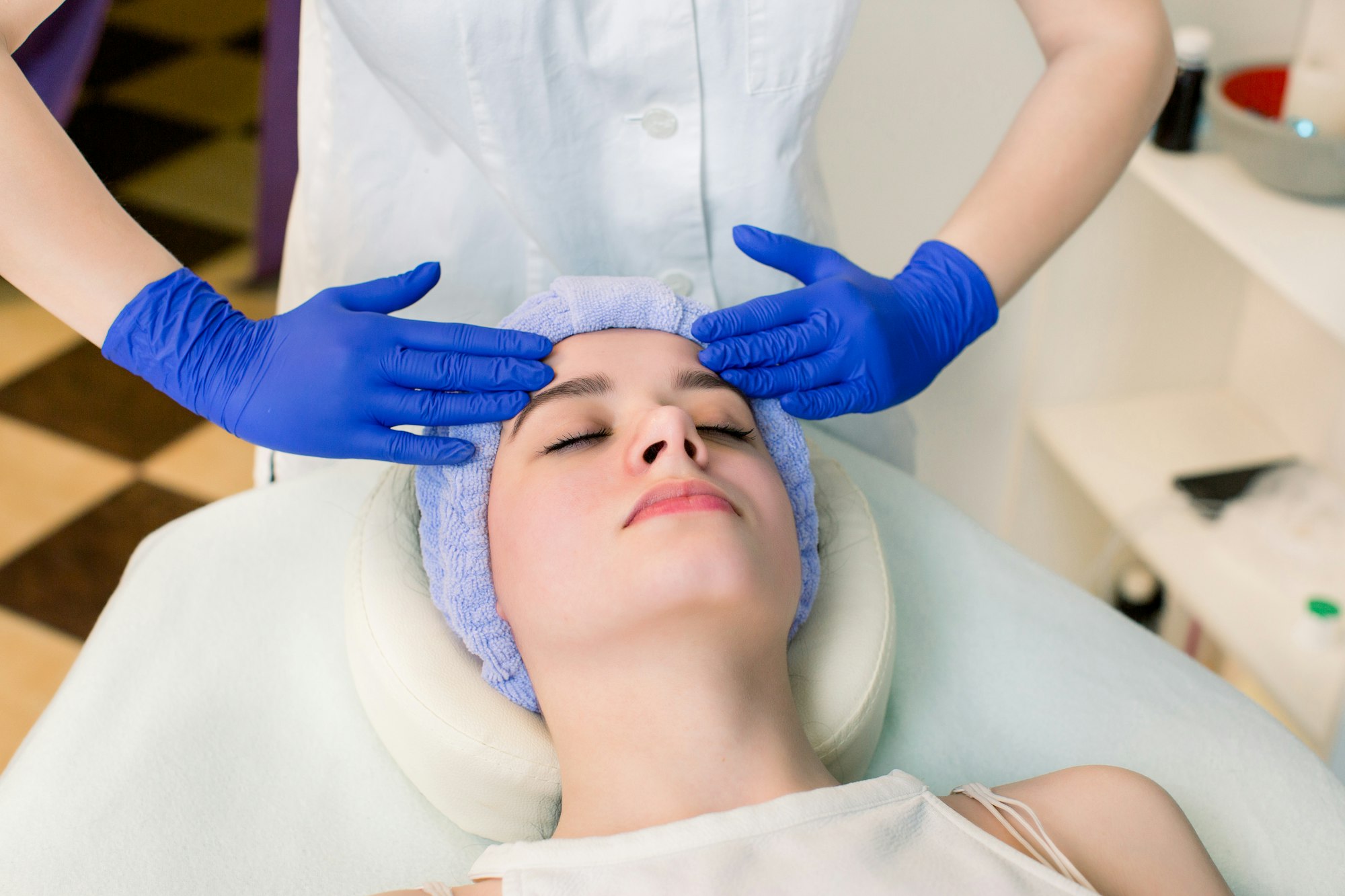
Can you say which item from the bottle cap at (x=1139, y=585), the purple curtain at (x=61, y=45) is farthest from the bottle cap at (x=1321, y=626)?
the purple curtain at (x=61, y=45)

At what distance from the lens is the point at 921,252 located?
48.0 inches

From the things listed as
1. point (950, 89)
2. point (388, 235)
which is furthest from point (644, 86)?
point (950, 89)

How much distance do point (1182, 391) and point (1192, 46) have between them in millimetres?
670

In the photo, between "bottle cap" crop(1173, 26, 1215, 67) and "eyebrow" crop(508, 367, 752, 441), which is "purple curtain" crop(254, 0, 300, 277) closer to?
"eyebrow" crop(508, 367, 752, 441)

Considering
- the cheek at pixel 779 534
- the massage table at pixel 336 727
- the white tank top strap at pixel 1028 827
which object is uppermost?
the cheek at pixel 779 534

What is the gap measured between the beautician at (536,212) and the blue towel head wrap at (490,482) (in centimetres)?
3

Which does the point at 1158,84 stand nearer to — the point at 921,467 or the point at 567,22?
the point at 567,22

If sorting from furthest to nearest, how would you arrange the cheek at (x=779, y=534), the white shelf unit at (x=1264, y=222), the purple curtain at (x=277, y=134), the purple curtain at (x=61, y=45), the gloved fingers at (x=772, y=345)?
the purple curtain at (x=277, y=134) < the purple curtain at (x=61, y=45) < the white shelf unit at (x=1264, y=222) < the gloved fingers at (x=772, y=345) < the cheek at (x=779, y=534)

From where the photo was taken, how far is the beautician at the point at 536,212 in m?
1.02

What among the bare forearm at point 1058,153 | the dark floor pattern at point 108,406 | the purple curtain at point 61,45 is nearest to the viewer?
the bare forearm at point 1058,153

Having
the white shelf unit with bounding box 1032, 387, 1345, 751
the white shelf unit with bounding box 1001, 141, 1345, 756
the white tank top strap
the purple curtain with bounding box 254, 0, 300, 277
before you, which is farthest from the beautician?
the purple curtain with bounding box 254, 0, 300, 277

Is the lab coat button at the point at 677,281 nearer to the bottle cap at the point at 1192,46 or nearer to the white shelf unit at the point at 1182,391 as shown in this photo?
the white shelf unit at the point at 1182,391

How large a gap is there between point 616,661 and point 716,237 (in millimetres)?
528

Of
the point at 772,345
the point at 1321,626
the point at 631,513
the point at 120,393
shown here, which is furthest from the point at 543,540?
the point at 120,393
